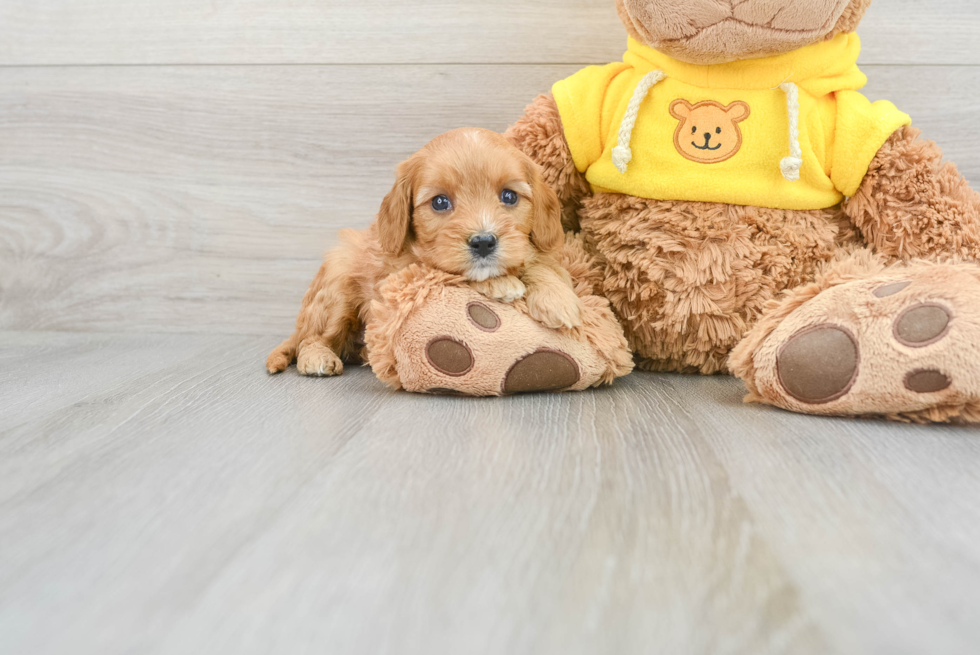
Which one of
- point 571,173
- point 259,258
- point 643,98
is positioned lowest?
point 259,258

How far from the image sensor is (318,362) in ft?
5.20

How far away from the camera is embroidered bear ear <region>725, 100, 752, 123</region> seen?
1383 mm

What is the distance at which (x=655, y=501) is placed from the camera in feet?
2.75

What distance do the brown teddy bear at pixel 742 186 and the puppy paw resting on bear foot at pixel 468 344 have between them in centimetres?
1

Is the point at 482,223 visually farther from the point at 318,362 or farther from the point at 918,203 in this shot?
the point at 918,203

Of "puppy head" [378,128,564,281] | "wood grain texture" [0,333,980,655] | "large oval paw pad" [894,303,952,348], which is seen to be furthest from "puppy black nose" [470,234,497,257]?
"large oval paw pad" [894,303,952,348]

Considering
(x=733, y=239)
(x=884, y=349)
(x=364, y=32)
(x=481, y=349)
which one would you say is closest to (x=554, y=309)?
(x=481, y=349)

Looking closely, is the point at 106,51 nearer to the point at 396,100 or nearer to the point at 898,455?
the point at 396,100

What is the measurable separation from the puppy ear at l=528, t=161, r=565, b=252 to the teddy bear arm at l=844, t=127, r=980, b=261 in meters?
0.60

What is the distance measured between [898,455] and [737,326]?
0.49m

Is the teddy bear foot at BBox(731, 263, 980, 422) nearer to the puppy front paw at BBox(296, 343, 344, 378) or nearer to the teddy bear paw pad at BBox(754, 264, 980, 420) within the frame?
the teddy bear paw pad at BBox(754, 264, 980, 420)

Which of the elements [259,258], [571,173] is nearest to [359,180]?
[259,258]

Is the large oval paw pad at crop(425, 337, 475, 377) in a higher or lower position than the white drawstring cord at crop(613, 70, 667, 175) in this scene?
lower

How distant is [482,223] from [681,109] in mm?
477
